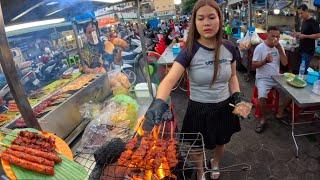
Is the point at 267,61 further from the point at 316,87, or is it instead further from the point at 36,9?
the point at 36,9

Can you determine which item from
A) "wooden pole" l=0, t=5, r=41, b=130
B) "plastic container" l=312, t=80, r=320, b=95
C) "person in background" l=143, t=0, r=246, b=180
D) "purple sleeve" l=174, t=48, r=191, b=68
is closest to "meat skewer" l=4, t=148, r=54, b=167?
"wooden pole" l=0, t=5, r=41, b=130

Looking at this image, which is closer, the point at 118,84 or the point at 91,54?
the point at 118,84

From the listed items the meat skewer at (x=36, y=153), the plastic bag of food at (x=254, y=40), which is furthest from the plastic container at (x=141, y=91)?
the plastic bag of food at (x=254, y=40)

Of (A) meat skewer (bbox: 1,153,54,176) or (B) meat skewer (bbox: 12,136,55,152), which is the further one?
(B) meat skewer (bbox: 12,136,55,152)

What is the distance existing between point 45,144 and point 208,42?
212cm

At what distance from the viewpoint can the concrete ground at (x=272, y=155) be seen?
14.3 feet

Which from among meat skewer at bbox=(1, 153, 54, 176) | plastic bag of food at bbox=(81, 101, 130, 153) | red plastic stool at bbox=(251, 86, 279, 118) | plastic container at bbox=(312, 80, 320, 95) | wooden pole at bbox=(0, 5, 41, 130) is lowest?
red plastic stool at bbox=(251, 86, 279, 118)

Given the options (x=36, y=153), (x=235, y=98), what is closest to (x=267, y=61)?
(x=235, y=98)

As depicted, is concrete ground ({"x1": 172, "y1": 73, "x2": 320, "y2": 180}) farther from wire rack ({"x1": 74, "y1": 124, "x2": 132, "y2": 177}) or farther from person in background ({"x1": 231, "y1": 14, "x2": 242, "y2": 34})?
person in background ({"x1": 231, "y1": 14, "x2": 242, "y2": 34})

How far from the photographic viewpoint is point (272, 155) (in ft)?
16.0

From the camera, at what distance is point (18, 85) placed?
1831 mm

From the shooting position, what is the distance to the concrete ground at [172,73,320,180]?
4348 millimetres

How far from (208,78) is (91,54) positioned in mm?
3410

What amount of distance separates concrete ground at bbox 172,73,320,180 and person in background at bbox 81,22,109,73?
3054 mm
